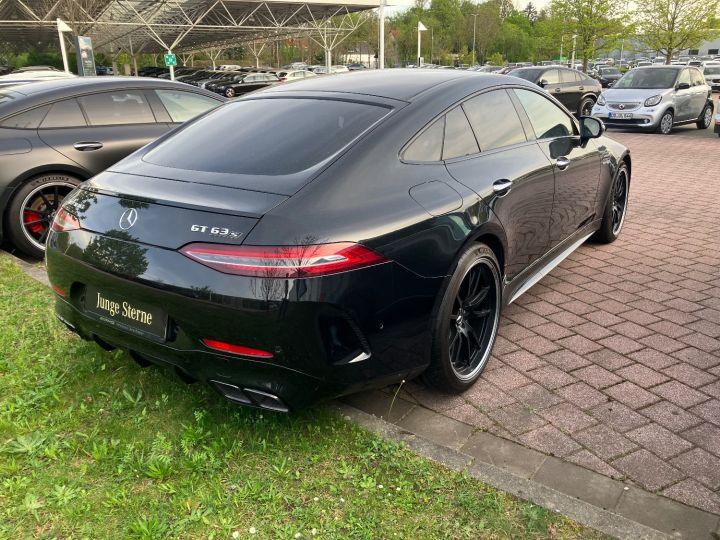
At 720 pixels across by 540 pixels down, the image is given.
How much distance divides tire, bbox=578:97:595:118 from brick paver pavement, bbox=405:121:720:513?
44.0 feet

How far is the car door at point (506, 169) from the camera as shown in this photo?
332 centimetres

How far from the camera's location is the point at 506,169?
3.59 meters

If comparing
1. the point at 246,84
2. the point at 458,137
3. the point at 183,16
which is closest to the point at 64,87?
the point at 458,137

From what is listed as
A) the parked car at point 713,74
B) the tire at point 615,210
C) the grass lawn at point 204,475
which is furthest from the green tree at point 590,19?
the grass lawn at point 204,475

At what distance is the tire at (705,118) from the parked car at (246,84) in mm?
18669

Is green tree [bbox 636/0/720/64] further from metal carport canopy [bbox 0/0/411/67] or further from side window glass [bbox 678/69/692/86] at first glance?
side window glass [bbox 678/69/692/86]

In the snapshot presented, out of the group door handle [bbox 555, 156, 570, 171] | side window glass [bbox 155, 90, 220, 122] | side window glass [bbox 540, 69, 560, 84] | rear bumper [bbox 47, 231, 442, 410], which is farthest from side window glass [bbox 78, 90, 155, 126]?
side window glass [bbox 540, 69, 560, 84]

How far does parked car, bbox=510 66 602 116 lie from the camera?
17.8 meters

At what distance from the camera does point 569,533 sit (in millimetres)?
2326

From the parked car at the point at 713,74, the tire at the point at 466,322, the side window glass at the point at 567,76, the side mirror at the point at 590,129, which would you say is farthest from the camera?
the parked car at the point at 713,74

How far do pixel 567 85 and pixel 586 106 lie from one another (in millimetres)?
1064

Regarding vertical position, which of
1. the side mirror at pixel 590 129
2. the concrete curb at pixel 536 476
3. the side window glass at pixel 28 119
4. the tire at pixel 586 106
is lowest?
the concrete curb at pixel 536 476

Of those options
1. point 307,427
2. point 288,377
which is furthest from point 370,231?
point 307,427

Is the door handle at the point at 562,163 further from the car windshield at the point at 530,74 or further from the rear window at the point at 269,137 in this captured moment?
the car windshield at the point at 530,74
